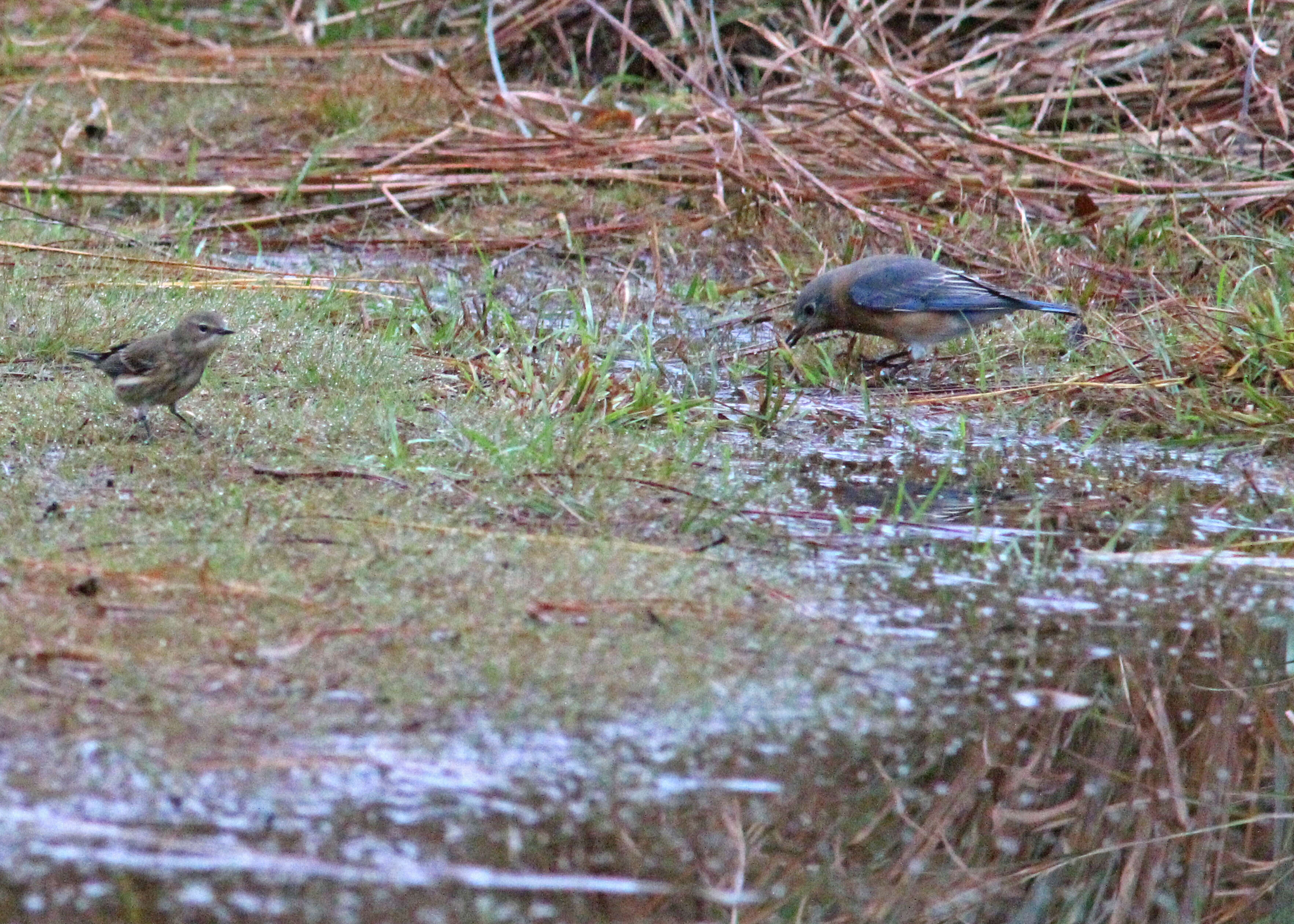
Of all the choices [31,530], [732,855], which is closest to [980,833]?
[732,855]

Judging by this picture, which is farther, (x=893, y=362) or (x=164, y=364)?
(x=893, y=362)

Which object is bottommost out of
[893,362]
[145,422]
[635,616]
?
[893,362]

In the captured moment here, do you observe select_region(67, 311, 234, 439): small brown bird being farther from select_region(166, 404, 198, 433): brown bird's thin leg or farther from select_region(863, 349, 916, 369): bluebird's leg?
select_region(863, 349, 916, 369): bluebird's leg

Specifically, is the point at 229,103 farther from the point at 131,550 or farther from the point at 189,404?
the point at 131,550

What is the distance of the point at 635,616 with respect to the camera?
3180mm

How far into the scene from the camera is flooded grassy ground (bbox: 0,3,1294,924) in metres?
2.40

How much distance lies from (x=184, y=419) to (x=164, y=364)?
0.52 feet

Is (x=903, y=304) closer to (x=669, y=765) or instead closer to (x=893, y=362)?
(x=893, y=362)

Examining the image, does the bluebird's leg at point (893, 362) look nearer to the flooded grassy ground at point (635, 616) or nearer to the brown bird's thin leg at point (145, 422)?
the flooded grassy ground at point (635, 616)

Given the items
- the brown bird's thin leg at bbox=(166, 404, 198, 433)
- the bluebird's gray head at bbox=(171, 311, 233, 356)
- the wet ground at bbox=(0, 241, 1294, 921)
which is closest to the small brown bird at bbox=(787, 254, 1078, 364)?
the wet ground at bbox=(0, 241, 1294, 921)

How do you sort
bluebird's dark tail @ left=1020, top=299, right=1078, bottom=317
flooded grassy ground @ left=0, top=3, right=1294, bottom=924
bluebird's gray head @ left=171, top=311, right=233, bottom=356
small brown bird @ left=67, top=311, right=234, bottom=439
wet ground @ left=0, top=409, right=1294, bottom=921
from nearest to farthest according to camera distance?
1. wet ground @ left=0, top=409, right=1294, bottom=921
2. flooded grassy ground @ left=0, top=3, right=1294, bottom=924
3. small brown bird @ left=67, top=311, right=234, bottom=439
4. bluebird's gray head @ left=171, top=311, right=233, bottom=356
5. bluebird's dark tail @ left=1020, top=299, right=1078, bottom=317

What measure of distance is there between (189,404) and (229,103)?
439 cm

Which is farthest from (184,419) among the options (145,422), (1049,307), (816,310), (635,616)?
(1049,307)

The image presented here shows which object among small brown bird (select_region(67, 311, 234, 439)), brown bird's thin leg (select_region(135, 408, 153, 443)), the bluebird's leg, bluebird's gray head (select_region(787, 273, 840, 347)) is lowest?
the bluebird's leg
